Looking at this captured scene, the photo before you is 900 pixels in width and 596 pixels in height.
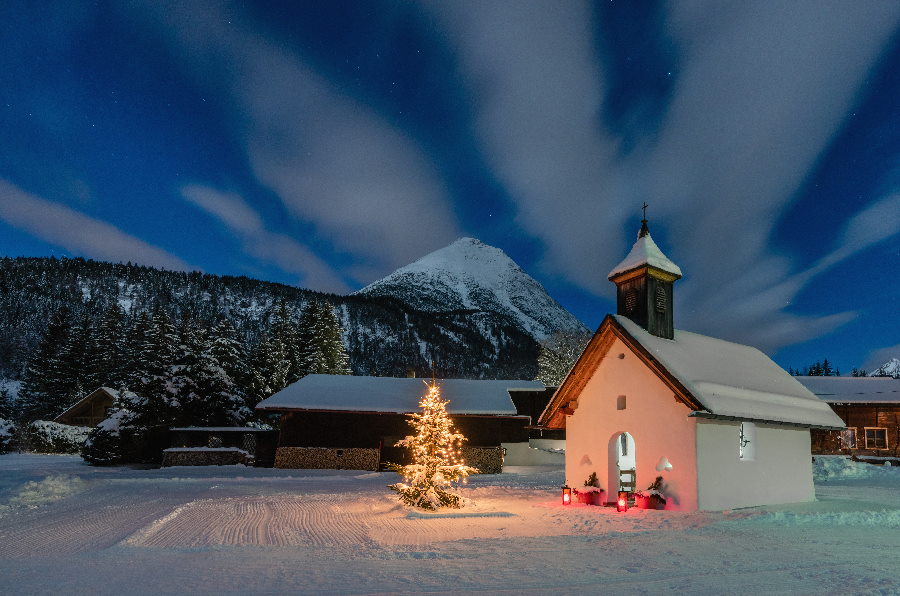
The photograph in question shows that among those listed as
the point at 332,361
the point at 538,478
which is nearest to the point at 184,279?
the point at 332,361

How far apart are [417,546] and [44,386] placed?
216ft

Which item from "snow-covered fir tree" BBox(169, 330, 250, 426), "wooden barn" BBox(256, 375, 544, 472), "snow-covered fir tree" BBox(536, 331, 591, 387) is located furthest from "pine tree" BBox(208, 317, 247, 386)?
"snow-covered fir tree" BBox(536, 331, 591, 387)

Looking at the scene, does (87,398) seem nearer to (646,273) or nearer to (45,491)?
(45,491)

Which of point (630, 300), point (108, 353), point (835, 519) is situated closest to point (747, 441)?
point (835, 519)

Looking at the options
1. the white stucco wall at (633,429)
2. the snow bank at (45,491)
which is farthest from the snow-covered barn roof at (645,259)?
the snow bank at (45,491)

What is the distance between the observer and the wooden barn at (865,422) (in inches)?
1380

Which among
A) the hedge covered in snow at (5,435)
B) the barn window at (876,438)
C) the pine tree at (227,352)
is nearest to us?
the barn window at (876,438)

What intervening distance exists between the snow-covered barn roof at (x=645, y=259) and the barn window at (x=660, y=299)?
27.8 inches

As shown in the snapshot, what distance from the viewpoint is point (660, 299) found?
64.6 feet

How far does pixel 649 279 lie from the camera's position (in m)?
19.4

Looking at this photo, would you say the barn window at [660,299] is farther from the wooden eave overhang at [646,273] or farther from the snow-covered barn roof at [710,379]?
the snow-covered barn roof at [710,379]

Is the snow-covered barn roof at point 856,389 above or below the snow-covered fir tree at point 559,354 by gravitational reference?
below

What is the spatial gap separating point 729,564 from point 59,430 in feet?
167

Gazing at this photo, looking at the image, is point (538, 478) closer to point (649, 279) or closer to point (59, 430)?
point (649, 279)
